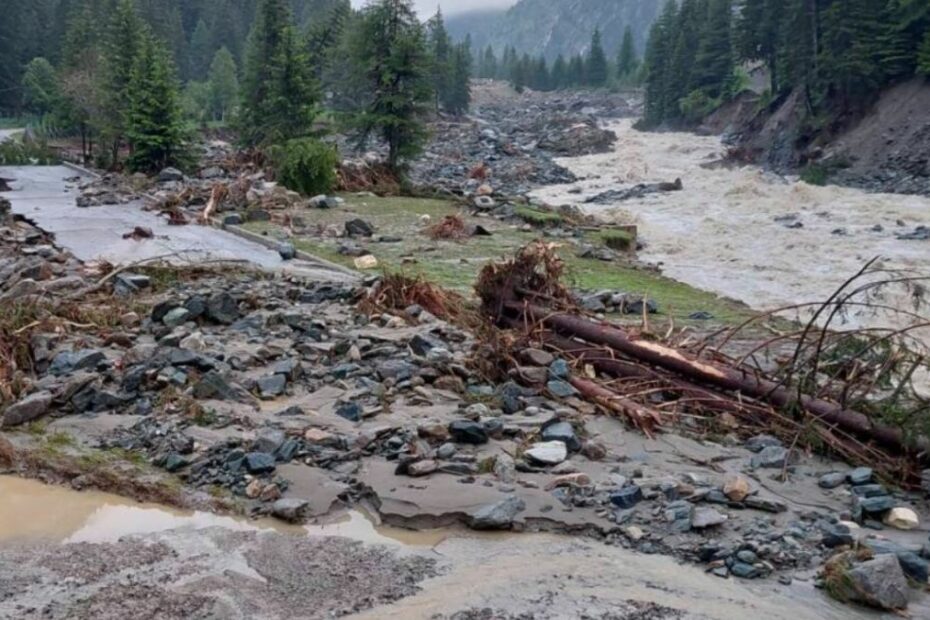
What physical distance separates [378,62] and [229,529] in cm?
2225

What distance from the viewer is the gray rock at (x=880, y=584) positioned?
4.26 m

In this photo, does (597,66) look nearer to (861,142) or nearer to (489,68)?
(489,68)

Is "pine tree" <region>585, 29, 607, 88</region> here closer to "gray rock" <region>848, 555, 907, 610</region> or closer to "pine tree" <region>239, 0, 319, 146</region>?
"pine tree" <region>239, 0, 319, 146</region>

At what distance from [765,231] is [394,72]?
11.8m

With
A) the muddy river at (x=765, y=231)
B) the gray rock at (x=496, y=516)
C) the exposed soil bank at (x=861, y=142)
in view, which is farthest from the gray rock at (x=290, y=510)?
the exposed soil bank at (x=861, y=142)

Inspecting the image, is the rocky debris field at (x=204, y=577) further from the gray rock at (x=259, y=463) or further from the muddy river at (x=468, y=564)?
the gray rock at (x=259, y=463)

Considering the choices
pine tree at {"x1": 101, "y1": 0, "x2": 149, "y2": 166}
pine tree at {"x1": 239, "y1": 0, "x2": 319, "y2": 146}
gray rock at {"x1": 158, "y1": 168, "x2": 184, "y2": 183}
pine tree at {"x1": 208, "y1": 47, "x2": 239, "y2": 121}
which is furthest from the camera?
pine tree at {"x1": 208, "y1": 47, "x2": 239, "y2": 121}

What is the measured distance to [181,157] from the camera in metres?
28.3

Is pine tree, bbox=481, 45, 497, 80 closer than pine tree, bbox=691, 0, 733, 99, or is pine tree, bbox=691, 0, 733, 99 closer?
pine tree, bbox=691, 0, 733, 99

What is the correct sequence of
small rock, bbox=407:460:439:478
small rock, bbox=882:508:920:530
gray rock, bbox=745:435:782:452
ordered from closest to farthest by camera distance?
small rock, bbox=882:508:920:530
small rock, bbox=407:460:439:478
gray rock, bbox=745:435:782:452

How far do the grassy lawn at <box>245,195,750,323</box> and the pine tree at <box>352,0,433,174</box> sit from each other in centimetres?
478

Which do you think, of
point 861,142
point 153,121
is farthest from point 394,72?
point 861,142

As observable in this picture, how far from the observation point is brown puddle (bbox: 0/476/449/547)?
5043 mm

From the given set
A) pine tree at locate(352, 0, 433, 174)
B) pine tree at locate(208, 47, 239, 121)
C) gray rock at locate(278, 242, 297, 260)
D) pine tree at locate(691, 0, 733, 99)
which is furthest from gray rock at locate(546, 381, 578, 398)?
pine tree at locate(691, 0, 733, 99)
